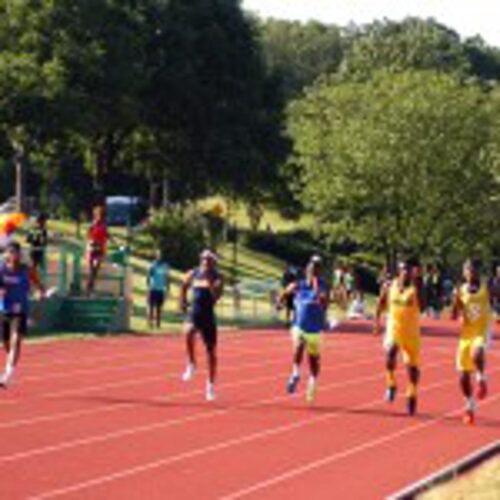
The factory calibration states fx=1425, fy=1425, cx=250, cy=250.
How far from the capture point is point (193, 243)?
49.8m

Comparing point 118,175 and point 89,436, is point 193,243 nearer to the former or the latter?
point 118,175

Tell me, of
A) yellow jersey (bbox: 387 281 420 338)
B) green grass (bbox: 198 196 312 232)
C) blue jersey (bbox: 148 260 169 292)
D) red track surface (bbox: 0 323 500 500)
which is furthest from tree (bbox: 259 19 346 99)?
yellow jersey (bbox: 387 281 420 338)

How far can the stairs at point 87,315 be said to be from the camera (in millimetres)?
31594

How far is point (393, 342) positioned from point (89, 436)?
4.46 meters

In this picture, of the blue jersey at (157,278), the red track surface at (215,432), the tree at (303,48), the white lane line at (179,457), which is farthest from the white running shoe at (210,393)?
the tree at (303,48)

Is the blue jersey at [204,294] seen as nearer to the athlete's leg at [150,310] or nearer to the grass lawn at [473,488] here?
the grass lawn at [473,488]

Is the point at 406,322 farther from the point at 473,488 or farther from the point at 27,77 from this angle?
the point at 27,77

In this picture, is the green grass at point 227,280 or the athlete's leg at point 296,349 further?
the green grass at point 227,280

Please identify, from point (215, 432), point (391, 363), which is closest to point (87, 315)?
point (391, 363)

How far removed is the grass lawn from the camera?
37.1 feet

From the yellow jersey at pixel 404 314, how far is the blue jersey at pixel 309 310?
1.22m

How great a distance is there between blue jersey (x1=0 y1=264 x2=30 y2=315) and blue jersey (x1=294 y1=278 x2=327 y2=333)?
Result: 11.5ft

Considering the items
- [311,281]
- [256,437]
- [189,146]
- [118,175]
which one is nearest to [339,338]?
[311,281]

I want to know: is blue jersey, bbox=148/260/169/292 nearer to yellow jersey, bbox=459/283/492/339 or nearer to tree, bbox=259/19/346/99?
yellow jersey, bbox=459/283/492/339
